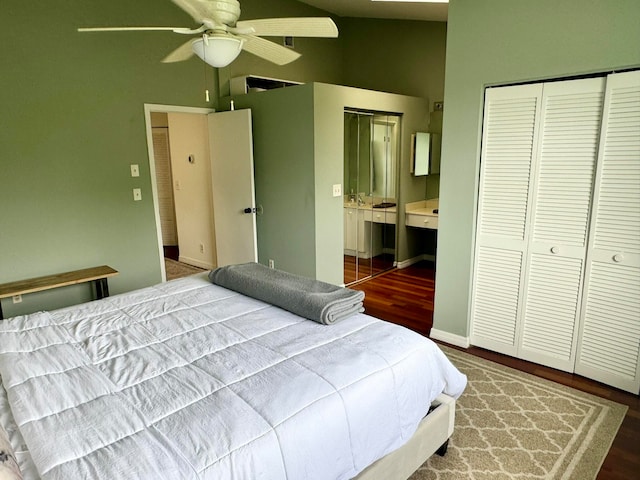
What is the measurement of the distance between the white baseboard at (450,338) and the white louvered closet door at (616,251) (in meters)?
0.80

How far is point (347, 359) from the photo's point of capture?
1.59 m

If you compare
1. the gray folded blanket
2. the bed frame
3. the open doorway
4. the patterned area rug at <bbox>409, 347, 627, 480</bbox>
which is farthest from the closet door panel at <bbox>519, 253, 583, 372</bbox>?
the open doorway

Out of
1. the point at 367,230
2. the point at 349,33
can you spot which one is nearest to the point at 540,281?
the point at 367,230

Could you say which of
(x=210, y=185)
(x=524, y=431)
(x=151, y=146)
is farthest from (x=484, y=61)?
(x=210, y=185)

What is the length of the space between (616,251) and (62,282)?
3.98 m

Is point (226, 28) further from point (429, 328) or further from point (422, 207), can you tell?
point (422, 207)

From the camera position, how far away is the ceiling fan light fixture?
6.06ft

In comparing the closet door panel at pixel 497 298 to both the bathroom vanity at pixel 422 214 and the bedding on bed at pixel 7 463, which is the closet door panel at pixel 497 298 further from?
the bedding on bed at pixel 7 463

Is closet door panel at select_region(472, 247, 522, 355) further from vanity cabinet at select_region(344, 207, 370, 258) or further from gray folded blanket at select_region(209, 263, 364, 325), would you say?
vanity cabinet at select_region(344, 207, 370, 258)

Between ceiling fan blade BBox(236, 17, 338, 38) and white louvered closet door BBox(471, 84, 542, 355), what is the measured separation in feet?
4.85

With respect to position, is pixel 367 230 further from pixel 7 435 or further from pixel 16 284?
pixel 7 435

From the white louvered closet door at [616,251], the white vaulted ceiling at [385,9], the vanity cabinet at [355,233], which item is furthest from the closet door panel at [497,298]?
the white vaulted ceiling at [385,9]

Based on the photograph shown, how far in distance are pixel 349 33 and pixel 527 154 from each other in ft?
13.2

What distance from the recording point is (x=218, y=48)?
1.88m
